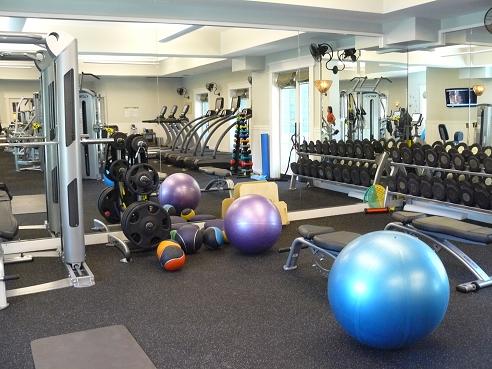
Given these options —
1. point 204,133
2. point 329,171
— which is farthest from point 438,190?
point 204,133

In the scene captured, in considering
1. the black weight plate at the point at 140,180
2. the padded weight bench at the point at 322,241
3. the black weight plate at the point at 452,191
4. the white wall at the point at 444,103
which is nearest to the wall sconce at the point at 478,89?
the white wall at the point at 444,103

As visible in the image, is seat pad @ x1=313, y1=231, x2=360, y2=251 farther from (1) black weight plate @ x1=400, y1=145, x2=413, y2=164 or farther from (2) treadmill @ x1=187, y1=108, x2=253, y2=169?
(1) black weight plate @ x1=400, y1=145, x2=413, y2=164

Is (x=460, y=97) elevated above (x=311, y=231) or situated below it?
above

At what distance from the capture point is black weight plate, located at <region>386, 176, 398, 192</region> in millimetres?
5664

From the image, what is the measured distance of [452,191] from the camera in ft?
16.4

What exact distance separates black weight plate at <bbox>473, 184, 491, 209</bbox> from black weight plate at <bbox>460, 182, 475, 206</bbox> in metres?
0.03

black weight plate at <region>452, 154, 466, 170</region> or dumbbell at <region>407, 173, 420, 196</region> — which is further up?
black weight plate at <region>452, 154, 466, 170</region>

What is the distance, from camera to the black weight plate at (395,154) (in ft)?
18.9

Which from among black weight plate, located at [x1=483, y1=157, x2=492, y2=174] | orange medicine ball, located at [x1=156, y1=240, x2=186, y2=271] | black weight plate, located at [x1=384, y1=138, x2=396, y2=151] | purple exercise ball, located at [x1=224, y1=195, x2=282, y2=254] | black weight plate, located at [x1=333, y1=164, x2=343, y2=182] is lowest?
orange medicine ball, located at [x1=156, y1=240, x2=186, y2=271]

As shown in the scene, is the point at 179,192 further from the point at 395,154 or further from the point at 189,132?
the point at 395,154

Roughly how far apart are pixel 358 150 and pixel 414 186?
881mm

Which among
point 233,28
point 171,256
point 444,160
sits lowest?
point 171,256

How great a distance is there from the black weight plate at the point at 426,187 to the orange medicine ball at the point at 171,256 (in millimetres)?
2851

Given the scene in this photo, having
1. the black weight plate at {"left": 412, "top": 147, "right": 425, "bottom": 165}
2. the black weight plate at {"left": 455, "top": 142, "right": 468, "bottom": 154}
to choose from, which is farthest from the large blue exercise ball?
the black weight plate at {"left": 412, "top": 147, "right": 425, "bottom": 165}
